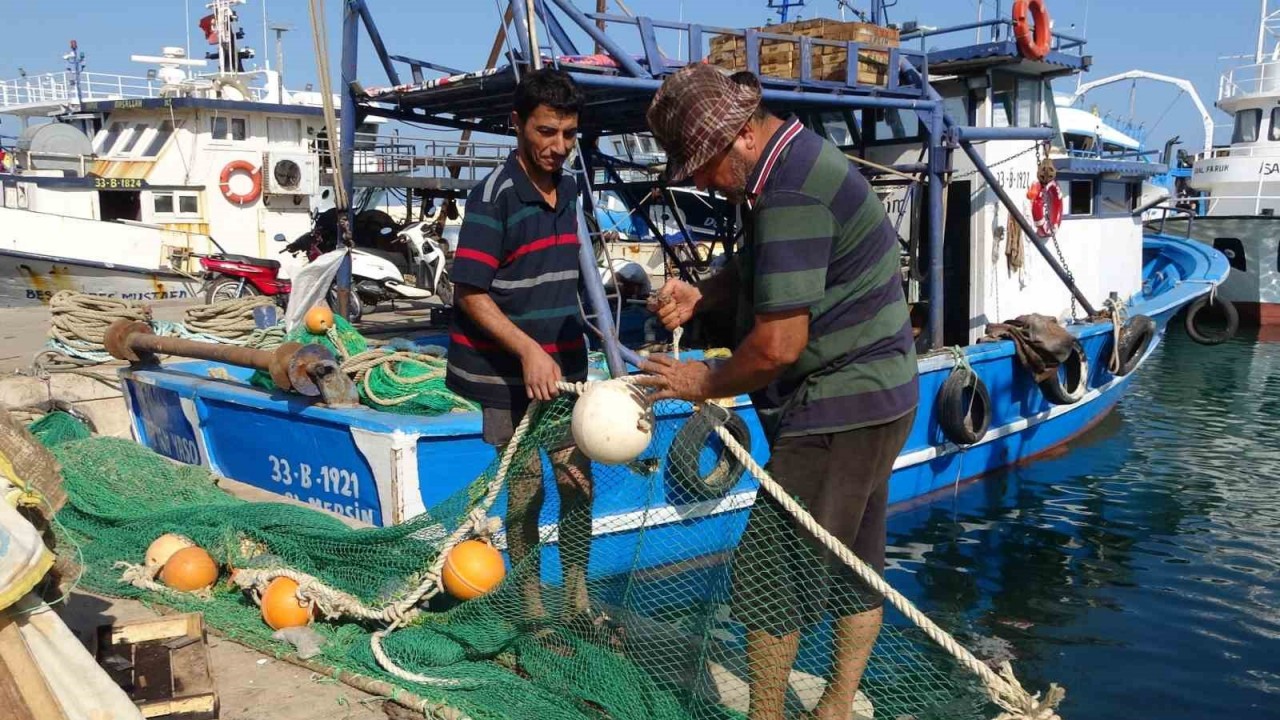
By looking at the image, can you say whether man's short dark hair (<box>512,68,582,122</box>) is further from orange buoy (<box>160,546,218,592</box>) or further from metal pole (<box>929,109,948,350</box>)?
metal pole (<box>929,109,948,350</box>)

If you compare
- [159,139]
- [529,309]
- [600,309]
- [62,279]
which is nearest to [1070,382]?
[600,309]

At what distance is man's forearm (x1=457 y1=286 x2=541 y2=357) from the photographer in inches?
132

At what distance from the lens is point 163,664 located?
3.22 meters

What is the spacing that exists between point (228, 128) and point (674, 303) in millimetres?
17956

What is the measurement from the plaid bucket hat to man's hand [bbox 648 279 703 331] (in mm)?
579

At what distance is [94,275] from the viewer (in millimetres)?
16469

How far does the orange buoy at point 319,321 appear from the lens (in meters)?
5.89

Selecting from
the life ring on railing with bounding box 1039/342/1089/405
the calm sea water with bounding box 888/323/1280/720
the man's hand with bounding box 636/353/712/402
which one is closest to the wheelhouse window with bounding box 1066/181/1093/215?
the life ring on railing with bounding box 1039/342/1089/405

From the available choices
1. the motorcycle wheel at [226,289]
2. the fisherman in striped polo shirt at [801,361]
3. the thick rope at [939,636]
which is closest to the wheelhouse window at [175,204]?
the motorcycle wheel at [226,289]

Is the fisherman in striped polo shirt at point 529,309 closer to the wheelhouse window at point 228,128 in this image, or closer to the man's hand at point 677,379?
the man's hand at point 677,379

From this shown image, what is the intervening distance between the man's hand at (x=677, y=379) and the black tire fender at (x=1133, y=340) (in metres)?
7.82

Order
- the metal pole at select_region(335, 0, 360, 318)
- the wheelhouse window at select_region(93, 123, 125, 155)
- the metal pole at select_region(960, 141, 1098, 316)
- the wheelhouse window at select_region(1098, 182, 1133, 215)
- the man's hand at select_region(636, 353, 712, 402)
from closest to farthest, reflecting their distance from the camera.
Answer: the man's hand at select_region(636, 353, 712, 402) < the metal pole at select_region(335, 0, 360, 318) < the metal pole at select_region(960, 141, 1098, 316) < the wheelhouse window at select_region(1098, 182, 1133, 215) < the wheelhouse window at select_region(93, 123, 125, 155)

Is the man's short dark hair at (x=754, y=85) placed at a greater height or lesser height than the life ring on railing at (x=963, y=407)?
greater

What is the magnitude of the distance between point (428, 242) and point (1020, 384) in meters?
7.42
